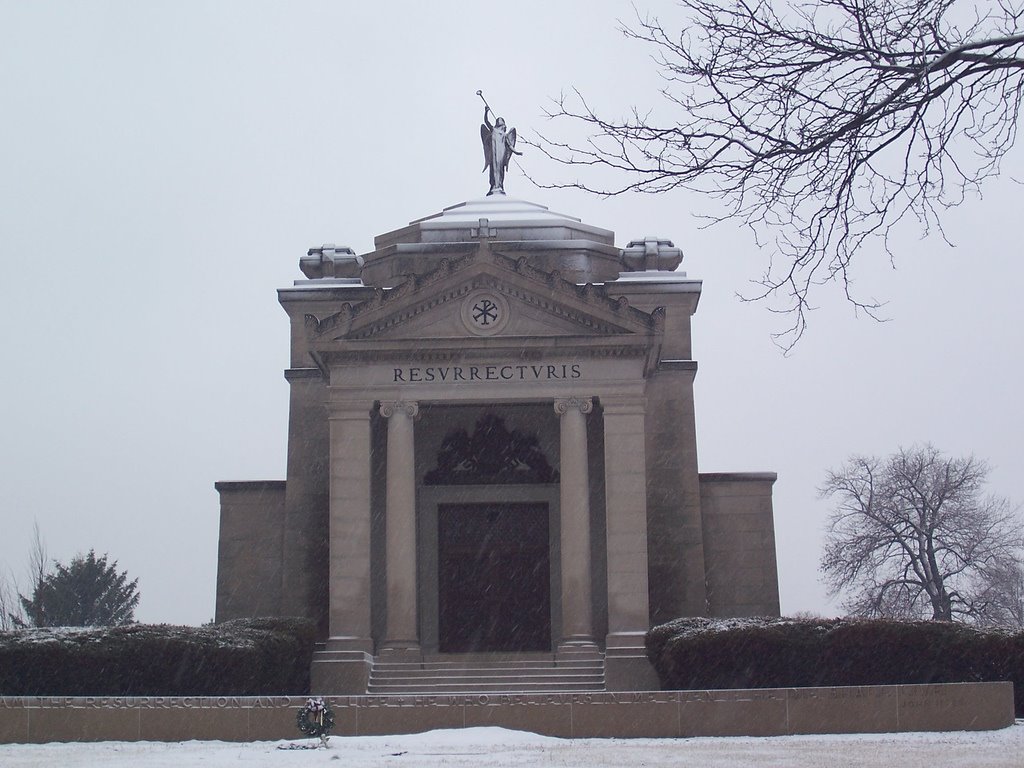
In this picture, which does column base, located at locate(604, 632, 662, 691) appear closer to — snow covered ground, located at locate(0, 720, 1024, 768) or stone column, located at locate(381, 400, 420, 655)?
stone column, located at locate(381, 400, 420, 655)

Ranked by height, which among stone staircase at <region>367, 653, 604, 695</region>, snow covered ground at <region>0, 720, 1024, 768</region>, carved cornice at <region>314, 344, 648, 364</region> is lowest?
snow covered ground at <region>0, 720, 1024, 768</region>

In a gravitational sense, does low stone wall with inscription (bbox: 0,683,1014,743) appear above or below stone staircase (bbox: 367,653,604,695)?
below

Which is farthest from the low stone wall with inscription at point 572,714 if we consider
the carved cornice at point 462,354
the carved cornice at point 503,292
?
the carved cornice at point 503,292

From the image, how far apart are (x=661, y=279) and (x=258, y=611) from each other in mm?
13241

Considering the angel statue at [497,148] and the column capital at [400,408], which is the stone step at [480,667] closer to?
the column capital at [400,408]

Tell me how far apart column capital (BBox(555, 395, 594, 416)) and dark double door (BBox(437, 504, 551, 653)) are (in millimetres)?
3931

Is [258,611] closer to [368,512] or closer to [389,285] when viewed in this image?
[368,512]

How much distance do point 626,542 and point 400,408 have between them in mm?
5606

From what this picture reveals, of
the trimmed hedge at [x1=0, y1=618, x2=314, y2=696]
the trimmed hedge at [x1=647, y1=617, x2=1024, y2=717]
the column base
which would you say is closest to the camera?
the trimmed hedge at [x1=647, y1=617, x2=1024, y2=717]

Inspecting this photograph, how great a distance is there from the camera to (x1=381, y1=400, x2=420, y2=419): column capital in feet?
99.4

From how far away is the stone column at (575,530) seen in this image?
95.6 ft

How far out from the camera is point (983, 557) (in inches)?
2208

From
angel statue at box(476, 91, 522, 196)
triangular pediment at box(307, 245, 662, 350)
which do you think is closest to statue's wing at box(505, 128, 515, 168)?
angel statue at box(476, 91, 522, 196)

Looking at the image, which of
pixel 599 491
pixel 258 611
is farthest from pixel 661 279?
pixel 258 611
